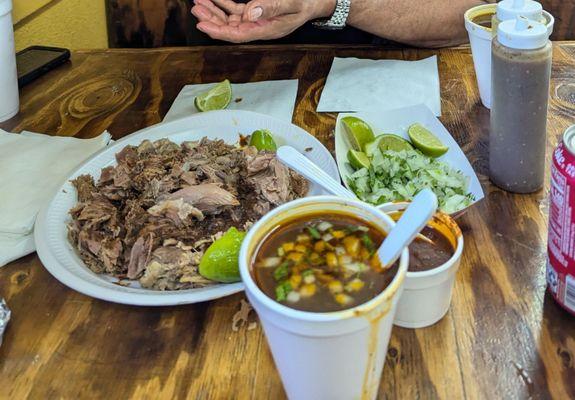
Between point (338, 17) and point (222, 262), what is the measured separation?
120 cm

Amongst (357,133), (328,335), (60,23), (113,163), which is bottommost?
(60,23)

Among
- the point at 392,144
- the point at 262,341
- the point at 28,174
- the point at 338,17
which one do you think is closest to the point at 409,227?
the point at 262,341

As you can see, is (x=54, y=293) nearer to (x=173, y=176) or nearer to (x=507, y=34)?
(x=173, y=176)

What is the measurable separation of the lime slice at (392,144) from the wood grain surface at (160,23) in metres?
1.30

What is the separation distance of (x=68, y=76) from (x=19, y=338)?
3.86 ft

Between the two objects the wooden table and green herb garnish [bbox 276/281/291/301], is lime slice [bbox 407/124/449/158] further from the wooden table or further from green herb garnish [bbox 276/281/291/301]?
green herb garnish [bbox 276/281/291/301]

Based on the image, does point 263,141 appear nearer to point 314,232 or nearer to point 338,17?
point 314,232

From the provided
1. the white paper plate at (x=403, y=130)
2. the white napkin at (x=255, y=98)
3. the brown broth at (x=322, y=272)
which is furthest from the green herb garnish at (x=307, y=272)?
the white napkin at (x=255, y=98)

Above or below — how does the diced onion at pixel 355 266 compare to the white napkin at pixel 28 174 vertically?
above

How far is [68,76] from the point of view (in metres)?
2.01

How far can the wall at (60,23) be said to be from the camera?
2.53 m

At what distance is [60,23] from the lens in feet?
9.18

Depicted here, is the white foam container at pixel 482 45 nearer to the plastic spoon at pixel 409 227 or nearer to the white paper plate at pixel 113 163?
the white paper plate at pixel 113 163

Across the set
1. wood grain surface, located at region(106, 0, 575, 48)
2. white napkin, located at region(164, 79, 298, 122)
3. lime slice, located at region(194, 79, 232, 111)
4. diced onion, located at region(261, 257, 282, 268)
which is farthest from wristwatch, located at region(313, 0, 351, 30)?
diced onion, located at region(261, 257, 282, 268)
